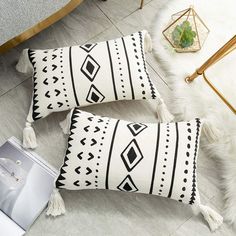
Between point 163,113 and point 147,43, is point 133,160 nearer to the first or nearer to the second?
point 163,113

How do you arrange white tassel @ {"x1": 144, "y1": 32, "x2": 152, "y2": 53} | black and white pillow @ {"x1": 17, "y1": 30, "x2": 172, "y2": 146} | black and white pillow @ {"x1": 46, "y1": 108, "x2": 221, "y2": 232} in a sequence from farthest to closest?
white tassel @ {"x1": 144, "y1": 32, "x2": 152, "y2": 53}, black and white pillow @ {"x1": 17, "y1": 30, "x2": 172, "y2": 146}, black and white pillow @ {"x1": 46, "y1": 108, "x2": 221, "y2": 232}

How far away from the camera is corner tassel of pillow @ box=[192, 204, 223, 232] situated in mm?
1188

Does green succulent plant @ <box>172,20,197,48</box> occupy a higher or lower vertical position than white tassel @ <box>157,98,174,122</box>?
higher

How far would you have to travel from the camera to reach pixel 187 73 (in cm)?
140

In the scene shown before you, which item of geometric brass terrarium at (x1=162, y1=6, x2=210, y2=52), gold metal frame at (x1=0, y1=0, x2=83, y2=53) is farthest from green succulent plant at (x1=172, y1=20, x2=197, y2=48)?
gold metal frame at (x1=0, y1=0, x2=83, y2=53)

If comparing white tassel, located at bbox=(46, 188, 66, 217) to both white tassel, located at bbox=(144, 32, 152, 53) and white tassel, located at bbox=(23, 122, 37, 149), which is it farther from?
white tassel, located at bbox=(144, 32, 152, 53)

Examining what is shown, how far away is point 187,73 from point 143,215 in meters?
0.53

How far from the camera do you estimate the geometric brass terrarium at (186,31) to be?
1395 millimetres

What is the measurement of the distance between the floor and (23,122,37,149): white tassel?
0.03 meters

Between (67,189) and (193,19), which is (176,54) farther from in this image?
(67,189)

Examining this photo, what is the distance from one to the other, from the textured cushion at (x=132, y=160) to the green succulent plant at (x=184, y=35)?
387mm

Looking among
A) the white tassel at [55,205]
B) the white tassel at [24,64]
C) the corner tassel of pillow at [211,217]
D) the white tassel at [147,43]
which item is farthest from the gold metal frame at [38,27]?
the corner tassel of pillow at [211,217]

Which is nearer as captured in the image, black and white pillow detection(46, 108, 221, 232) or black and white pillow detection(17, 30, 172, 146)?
black and white pillow detection(46, 108, 221, 232)

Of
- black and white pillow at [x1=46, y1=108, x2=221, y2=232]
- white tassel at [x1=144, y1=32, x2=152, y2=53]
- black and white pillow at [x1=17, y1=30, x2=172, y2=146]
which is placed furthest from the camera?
white tassel at [x1=144, y1=32, x2=152, y2=53]
